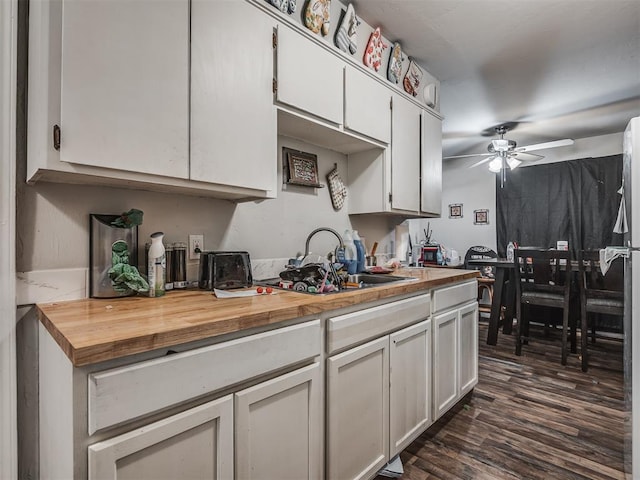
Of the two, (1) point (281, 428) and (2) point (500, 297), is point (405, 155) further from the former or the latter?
(2) point (500, 297)

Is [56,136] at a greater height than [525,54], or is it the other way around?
[525,54]

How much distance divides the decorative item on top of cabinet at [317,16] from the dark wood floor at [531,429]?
7.44 feet

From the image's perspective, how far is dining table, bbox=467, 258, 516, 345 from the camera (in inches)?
144

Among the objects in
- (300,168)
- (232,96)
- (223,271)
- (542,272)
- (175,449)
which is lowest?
(175,449)

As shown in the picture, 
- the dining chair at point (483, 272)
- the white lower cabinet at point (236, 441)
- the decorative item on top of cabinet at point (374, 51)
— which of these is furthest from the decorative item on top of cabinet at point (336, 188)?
the dining chair at point (483, 272)

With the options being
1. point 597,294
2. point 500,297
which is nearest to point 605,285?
point 597,294

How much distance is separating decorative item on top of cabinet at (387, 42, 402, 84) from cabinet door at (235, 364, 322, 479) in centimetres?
200

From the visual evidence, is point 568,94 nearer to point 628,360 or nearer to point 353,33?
point 353,33

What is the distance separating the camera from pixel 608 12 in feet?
6.84

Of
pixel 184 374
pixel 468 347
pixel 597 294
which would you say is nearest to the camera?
pixel 184 374

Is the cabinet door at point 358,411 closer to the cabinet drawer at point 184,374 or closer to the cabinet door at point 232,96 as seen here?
the cabinet drawer at point 184,374

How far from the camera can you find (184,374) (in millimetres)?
855

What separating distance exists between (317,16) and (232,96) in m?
0.83

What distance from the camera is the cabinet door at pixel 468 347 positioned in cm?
219
